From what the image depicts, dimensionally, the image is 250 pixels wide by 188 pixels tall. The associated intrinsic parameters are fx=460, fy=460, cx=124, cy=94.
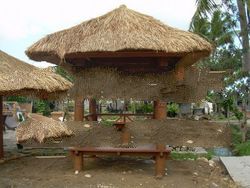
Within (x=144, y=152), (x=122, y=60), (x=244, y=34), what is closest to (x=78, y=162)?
(x=144, y=152)

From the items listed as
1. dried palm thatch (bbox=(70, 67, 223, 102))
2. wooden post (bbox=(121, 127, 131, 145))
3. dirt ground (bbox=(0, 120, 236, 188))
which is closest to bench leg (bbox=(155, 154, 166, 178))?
dirt ground (bbox=(0, 120, 236, 188))

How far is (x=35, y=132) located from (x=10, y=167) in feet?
5.86

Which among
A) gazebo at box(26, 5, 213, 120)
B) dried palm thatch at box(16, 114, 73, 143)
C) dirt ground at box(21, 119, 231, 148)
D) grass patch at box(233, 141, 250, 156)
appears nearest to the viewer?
dried palm thatch at box(16, 114, 73, 143)

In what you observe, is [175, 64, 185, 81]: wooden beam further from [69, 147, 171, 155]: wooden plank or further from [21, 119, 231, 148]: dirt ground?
[69, 147, 171, 155]: wooden plank

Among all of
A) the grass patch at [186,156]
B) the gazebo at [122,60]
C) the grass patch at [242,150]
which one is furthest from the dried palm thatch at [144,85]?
the grass patch at [242,150]

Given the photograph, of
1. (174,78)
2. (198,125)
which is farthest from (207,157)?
(174,78)

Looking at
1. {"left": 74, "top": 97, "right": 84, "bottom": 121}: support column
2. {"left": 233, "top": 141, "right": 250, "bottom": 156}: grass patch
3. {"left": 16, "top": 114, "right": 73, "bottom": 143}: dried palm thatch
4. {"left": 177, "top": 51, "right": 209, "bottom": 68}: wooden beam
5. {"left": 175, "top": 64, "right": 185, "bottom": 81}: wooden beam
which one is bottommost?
{"left": 233, "top": 141, "right": 250, "bottom": 156}: grass patch

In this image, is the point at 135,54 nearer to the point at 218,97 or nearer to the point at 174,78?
the point at 174,78

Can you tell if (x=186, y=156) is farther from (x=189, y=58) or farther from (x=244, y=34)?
(x=244, y=34)

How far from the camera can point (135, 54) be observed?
9.53 metres

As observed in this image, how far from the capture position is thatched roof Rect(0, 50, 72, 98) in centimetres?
927

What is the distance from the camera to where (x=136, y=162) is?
415 inches

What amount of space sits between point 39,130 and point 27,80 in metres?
1.28

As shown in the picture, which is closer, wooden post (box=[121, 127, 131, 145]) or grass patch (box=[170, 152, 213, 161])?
wooden post (box=[121, 127, 131, 145])
